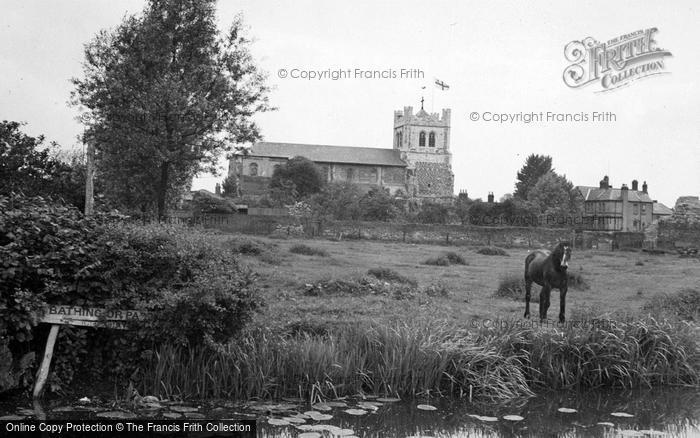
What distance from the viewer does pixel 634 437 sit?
797cm

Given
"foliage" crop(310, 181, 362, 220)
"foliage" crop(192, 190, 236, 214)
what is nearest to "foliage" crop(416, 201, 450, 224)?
"foliage" crop(310, 181, 362, 220)

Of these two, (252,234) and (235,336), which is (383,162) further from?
(235,336)

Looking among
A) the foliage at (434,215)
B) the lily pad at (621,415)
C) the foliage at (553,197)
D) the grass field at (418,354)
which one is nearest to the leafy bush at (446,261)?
the grass field at (418,354)

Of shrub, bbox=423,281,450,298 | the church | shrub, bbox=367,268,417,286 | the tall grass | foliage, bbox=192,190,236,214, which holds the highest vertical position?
the church

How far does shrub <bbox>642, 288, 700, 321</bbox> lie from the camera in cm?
1391

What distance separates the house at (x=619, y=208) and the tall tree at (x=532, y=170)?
22.4 m

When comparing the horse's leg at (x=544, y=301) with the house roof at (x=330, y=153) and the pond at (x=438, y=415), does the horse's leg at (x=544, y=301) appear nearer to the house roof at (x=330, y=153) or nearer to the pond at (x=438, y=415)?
the pond at (x=438, y=415)

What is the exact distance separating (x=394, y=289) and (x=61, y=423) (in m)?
9.92

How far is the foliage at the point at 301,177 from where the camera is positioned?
82.4 meters

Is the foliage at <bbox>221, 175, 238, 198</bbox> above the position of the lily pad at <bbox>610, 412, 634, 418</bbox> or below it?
above

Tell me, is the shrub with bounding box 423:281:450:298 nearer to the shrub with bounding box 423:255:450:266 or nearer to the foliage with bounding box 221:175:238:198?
the shrub with bounding box 423:255:450:266

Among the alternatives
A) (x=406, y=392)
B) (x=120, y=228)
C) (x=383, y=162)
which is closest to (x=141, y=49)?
(x=120, y=228)

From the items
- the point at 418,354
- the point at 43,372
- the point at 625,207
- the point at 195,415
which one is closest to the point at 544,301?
the point at 418,354

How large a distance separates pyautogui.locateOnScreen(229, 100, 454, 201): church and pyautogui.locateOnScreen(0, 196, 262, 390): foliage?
87.0 meters
